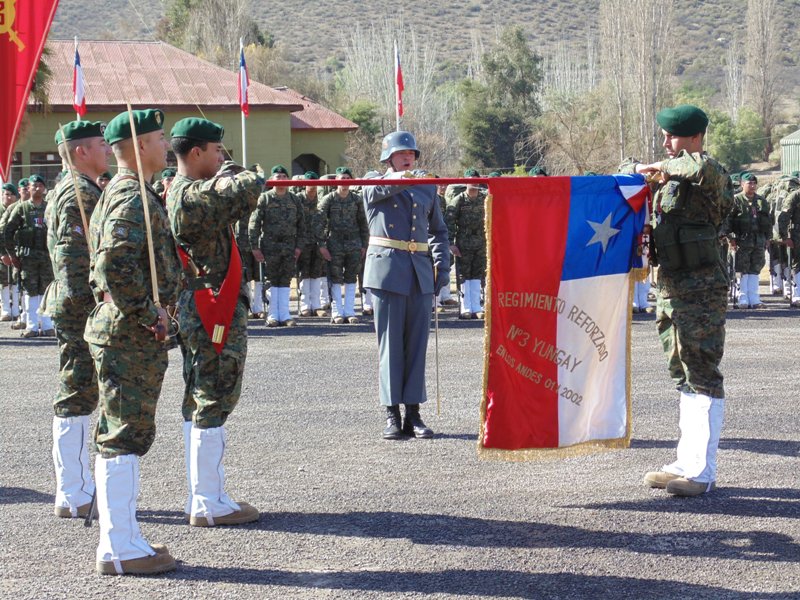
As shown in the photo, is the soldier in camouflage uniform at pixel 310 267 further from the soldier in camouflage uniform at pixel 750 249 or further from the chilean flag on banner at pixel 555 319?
the chilean flag on banner at pixel 555 319

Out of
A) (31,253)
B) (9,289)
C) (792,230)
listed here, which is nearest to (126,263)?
(31,253)

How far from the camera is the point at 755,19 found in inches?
2618

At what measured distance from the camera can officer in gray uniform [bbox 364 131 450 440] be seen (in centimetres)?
798

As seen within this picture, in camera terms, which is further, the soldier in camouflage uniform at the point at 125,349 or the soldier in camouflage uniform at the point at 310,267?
the soldier in camouflage uniform at the point at 310,267

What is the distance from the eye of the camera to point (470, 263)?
17047mm

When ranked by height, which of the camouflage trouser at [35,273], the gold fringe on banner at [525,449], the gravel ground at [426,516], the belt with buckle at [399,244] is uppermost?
the belt with buckle at [399,244]

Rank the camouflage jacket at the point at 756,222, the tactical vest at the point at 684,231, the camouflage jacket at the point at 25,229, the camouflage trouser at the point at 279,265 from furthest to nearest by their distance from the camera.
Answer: the camouflage jacket at the point at 756,222
the camouflage trouser at the point at 279,265
the camouflage jacket at the point at 25,229
the tactical vest at the point at 684,231

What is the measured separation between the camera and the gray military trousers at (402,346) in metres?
8.01

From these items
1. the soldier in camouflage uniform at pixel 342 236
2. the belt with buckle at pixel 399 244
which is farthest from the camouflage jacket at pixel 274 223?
the belt with buckle at pixel 399 244

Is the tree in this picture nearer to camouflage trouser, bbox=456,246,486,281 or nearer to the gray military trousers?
camouflage trouser, bbox=456,246,486,281

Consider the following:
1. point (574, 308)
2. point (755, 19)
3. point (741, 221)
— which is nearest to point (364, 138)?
point (755, 19)

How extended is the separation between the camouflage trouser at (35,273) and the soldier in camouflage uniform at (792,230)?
38.2ft

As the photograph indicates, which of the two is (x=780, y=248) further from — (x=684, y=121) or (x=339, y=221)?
(x=684, y=121)

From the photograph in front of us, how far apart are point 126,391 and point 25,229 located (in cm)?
1088
